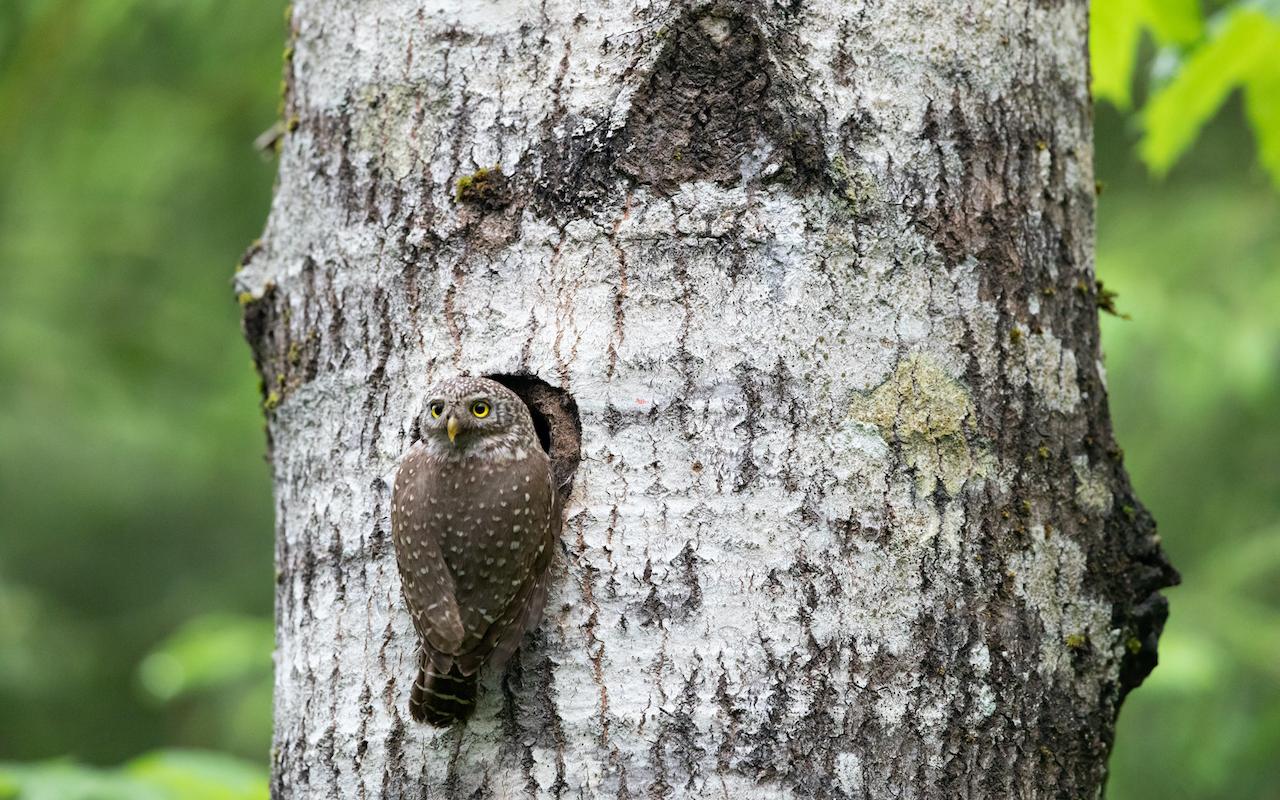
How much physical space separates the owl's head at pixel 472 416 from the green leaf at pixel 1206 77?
2.09 metres

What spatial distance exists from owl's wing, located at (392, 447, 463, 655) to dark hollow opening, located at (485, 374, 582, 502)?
0.68ft

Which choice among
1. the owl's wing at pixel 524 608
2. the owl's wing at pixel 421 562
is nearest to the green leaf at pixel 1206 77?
the owl's wing at pixel 524 608

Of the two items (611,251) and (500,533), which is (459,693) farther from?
(611,251)

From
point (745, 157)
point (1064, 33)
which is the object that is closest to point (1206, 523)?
point (1064, 33)

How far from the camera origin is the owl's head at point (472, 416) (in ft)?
7.21

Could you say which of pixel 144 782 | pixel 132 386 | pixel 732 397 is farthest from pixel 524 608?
pixel 132 386

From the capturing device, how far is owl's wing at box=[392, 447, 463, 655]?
2.05 meters

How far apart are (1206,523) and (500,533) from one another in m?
4.79

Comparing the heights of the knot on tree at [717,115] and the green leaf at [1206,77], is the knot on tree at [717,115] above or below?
below

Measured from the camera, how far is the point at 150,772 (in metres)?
3.79

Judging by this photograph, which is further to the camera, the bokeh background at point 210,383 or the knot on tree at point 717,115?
the bokeh background at point 210,383

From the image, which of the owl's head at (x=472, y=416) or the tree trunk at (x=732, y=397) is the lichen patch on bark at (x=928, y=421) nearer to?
the tree trunk at (x=732, y=397)

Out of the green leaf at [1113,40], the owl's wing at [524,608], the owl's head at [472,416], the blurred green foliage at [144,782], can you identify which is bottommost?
the blurred green foliage at [144,782]

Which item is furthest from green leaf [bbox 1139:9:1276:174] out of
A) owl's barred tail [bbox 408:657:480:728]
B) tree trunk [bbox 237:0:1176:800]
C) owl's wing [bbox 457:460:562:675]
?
owl's barred tail [bbox 408:657:480:728]
